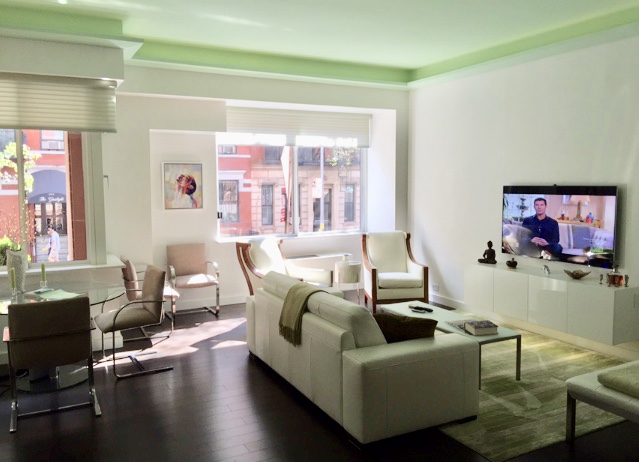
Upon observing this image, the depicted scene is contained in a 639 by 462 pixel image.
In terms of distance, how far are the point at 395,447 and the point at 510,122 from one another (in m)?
4.01

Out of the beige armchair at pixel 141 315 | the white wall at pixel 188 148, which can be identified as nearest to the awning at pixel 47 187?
the white wall at pixel 188 148

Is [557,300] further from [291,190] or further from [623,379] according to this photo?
[291,190]

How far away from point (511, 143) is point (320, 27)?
2.44 metres

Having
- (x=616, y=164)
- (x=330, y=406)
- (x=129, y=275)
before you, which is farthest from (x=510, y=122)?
(x=129, y=275)

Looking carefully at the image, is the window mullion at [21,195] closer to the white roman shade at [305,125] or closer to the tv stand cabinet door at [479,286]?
the white roman shade at [305,125]

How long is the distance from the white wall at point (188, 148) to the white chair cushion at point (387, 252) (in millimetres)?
616

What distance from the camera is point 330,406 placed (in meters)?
3.59

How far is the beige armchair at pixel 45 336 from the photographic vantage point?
3705mm

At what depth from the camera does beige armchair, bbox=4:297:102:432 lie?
12.2 ft

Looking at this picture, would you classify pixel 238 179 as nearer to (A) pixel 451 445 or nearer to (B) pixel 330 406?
(B) pixel 330 406

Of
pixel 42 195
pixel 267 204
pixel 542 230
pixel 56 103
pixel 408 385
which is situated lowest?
pixel 408 385

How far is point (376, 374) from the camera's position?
327cm

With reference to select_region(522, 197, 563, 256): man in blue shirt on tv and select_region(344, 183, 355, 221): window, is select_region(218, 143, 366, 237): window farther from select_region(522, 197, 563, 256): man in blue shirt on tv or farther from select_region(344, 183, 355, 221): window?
select_region(522, 197, 563, 256): man in blue shirt on tv

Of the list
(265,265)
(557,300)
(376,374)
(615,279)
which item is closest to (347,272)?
(265,265)
